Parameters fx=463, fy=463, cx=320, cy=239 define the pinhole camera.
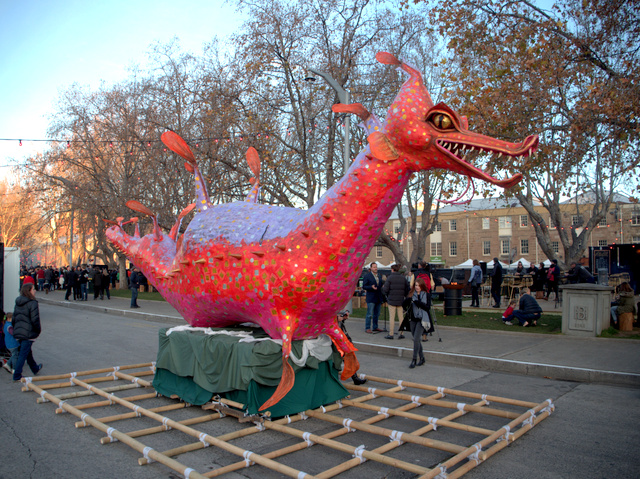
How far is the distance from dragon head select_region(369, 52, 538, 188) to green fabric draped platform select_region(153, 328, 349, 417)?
2.47 meters

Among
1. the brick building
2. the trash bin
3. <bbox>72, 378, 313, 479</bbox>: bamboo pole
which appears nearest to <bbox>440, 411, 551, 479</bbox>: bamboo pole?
<bbox>72, 378, 313, 479</bbox>: bamboo pole

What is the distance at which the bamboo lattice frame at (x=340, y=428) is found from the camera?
3.84 m

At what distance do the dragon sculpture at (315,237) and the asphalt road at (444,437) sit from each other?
1091 mm

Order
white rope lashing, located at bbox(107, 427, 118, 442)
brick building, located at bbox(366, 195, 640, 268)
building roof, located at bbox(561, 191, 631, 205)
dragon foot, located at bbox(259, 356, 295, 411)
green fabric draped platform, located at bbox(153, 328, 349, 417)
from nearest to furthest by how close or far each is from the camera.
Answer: white rope lashing, located at bbox(107, 427, 118, 442) < dragon foot, located at bbox(259, 356, 295, 411) < green fabric draped platform, located at bbox(153, 328, 349, 417) < building roof, located at bbox(561, 191, 631, 205) < brick building, located at bbox(366, 195, 640, 268)

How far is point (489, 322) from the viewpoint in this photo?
502 inches

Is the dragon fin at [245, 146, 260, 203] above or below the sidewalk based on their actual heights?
above

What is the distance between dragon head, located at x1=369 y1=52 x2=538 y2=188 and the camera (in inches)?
155

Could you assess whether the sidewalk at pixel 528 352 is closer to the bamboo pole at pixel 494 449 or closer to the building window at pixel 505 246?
the bamboo pole at pixel 494 449

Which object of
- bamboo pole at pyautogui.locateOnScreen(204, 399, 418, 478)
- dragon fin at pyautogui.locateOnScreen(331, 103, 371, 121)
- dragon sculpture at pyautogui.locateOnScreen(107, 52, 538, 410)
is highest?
dragon fin at pyautogui.locateOnScreen(331, 103, 371, 121)

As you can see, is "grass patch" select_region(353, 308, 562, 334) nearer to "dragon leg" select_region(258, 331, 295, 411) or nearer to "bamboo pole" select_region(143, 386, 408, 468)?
"bamboo pole" select_region(143, 386, 408, 468)

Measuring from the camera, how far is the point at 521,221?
43812mm

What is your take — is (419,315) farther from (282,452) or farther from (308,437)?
(282,452)

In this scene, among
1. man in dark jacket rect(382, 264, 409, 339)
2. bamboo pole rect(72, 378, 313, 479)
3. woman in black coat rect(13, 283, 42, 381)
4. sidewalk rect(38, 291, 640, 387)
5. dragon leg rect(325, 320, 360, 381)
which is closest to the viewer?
bamboo pole rect(72, 378, 313, 479)

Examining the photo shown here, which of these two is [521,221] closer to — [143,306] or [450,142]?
[143,306]
